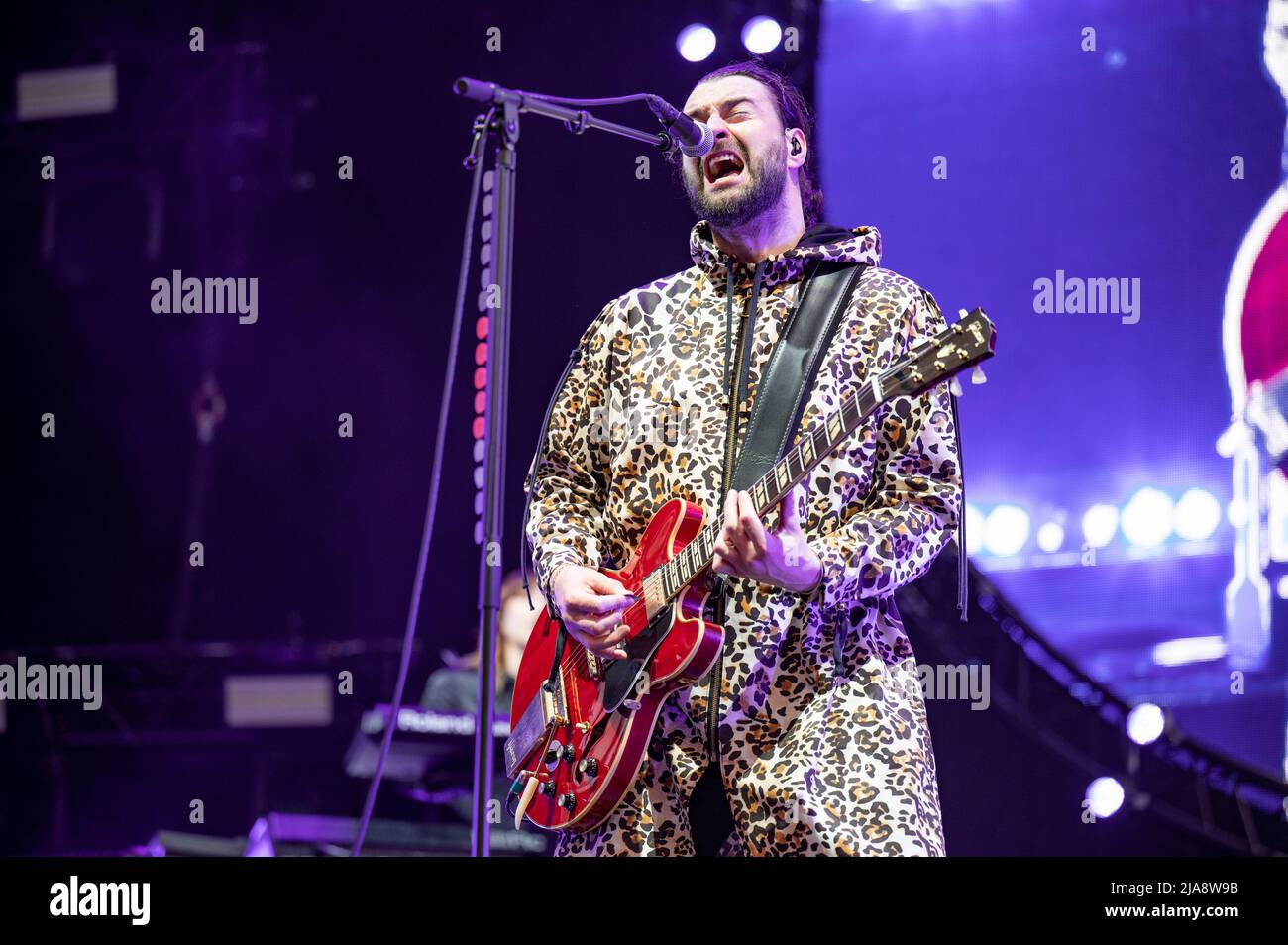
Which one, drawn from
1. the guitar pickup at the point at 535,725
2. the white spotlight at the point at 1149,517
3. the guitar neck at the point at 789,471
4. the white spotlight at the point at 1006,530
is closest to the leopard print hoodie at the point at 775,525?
the guitar neck at the point at 789,471

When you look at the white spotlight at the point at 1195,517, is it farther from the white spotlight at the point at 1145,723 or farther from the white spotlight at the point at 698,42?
the white spotlight at the point at 698,42

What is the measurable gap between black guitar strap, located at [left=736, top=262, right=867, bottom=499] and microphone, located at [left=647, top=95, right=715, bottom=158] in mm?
357

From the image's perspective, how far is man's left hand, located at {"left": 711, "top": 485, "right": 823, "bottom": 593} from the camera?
91.9 inches

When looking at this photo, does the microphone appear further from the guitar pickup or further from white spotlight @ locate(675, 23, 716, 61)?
white spotlight @ locate(675, 23, 716, 61)

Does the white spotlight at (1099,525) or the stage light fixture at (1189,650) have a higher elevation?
the white spotlight at (1099,525)

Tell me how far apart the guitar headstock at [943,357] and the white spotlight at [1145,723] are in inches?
85.5

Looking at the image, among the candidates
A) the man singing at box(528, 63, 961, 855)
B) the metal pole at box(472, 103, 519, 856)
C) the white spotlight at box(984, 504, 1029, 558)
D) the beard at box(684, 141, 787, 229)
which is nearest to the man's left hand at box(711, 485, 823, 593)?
the man singing at box(528, 63, 961, 855)

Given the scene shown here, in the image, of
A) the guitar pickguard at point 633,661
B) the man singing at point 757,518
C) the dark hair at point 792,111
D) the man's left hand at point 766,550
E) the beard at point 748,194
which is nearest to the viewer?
the man's left hand at point 766,550

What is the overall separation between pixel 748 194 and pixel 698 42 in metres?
1.75

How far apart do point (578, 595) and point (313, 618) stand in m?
2.59

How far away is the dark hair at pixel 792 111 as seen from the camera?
3.06 metres

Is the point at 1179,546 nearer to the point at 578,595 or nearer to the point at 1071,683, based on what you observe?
the point at 1071,683

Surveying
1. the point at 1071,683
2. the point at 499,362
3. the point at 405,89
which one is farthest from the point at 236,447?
the point at 1071,683

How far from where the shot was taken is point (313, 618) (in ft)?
16.4
